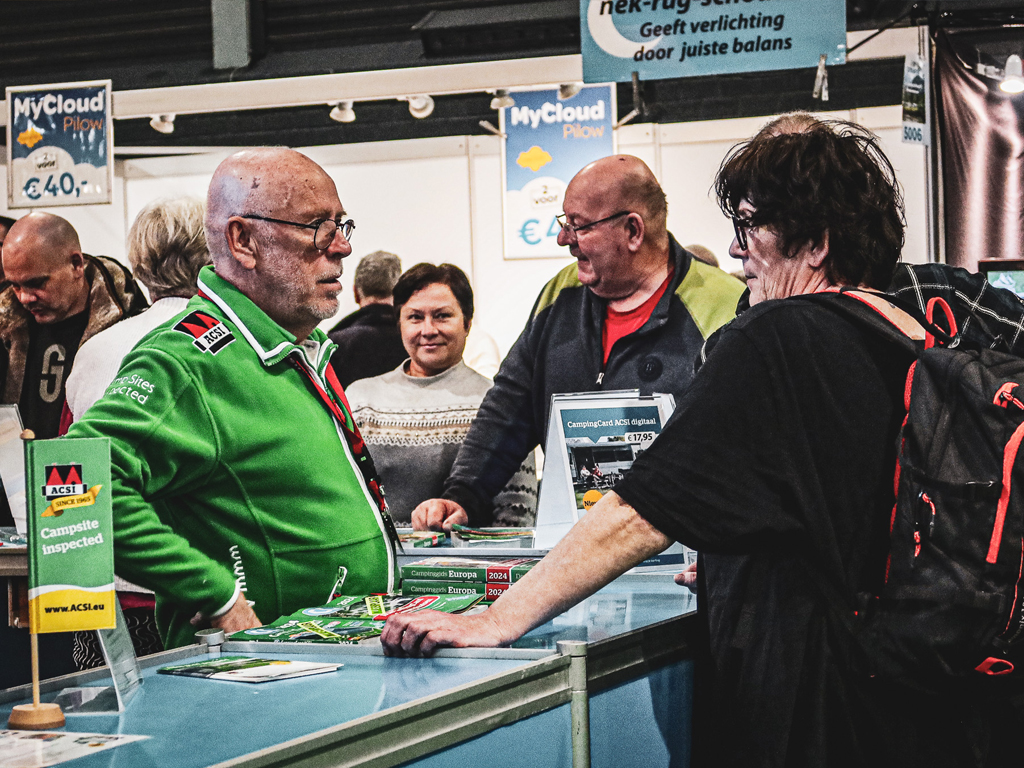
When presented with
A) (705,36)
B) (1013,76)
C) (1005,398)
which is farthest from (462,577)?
(1013,76)

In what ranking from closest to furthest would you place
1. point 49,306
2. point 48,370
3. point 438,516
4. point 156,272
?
point 438,516 → point 156,272 → point 49,306 → point 48,370

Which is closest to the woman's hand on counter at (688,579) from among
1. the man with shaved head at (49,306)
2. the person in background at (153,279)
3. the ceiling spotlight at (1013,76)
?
the person in background at (153,279)

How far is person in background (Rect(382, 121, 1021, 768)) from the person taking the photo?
5.16 feet

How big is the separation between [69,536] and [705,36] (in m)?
4.43

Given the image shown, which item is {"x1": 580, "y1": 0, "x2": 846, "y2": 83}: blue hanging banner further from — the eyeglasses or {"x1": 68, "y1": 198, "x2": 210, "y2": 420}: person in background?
the eyeglasses

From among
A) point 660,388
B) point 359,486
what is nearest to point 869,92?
point 660,388

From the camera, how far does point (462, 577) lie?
2.27m

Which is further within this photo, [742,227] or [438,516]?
[438,516]

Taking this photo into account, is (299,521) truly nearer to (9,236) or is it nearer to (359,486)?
(359,486)

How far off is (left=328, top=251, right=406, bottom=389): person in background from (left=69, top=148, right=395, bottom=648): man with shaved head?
278 cm

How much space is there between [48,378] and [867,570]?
3.71 metres

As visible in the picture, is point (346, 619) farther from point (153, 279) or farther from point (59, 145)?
point (59, 145)

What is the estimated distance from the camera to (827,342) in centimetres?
160

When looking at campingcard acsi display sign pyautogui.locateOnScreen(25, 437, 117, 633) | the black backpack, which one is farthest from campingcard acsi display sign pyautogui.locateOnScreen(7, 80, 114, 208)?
the black backpack
